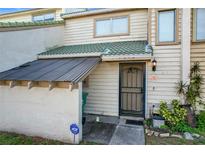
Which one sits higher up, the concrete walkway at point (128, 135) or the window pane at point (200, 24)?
the window pane at point (200, 24)

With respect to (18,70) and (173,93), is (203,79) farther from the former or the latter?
(18,70)

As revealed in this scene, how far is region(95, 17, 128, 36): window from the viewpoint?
29.9ft

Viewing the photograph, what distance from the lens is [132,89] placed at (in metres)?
8.09

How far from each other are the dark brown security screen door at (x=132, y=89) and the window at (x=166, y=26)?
143 cm

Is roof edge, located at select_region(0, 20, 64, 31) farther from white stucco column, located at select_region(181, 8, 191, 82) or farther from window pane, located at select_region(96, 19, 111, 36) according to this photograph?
white stucco column, located at select_region(181, 8, 191, 82)

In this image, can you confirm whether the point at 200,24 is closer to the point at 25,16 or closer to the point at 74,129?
the point at 74,129

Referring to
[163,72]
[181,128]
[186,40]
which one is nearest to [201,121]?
[181,128]

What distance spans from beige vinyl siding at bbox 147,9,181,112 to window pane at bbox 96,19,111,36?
263 cm

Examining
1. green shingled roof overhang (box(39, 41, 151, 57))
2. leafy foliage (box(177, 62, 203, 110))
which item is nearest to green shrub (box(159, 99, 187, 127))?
leafy foliage (box(177, 62, 203, 110))

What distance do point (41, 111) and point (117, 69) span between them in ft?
12.7

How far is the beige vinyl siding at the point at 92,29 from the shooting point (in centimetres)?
870

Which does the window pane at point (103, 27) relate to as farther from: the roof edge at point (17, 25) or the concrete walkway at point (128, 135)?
the concrete walkway at point (128, 135)

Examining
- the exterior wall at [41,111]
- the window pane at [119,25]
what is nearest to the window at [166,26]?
the window pane at [119,25]

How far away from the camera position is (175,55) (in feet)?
23.4
